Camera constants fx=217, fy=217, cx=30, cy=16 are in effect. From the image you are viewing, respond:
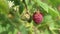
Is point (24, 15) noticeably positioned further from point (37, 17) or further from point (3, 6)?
point (3, 6)

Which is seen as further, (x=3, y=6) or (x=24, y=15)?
(x=24, y=15)

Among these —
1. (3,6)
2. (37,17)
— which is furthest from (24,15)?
(3,6)

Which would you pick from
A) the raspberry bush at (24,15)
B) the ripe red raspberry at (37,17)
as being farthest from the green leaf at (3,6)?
the ripe red raspberry at (37,17)

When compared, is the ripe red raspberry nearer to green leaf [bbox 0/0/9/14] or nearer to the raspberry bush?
the raspberry bush

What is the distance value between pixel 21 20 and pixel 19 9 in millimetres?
58

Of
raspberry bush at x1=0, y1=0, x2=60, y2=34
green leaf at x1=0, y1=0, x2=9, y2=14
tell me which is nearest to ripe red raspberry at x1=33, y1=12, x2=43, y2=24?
raspberry bush at x1=0, y1=0, x2=60, y2=34

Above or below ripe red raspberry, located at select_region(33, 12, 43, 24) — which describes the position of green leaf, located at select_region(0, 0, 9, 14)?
above

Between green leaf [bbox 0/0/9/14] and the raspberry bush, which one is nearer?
green leaf [bbox 0/0/9/14]

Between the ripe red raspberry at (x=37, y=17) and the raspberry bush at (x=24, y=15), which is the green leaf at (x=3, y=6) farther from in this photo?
the ripe red raspberry at (x=37, y=17)

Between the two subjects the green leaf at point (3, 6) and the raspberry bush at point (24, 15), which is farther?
the raspberry bush at point (24, 15)

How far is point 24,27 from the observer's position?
1131 millimetres

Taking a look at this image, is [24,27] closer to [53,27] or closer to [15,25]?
[15,25]

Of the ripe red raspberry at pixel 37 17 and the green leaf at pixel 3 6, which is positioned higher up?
the green leaf at pixel 3 6

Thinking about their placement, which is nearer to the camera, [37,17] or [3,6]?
[3,6]
